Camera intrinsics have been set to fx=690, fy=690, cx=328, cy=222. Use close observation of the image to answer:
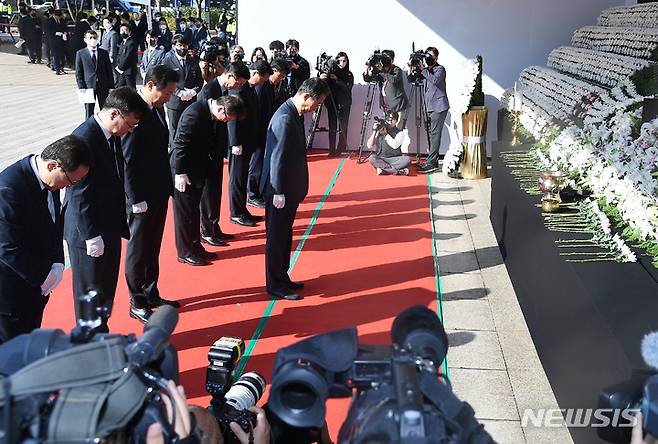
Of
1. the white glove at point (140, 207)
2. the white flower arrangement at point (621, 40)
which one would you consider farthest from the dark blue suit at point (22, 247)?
the white flower arrangement at point (621, 40)

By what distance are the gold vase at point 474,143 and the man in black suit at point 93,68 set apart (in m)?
6.21

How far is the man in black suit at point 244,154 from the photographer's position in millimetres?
7961

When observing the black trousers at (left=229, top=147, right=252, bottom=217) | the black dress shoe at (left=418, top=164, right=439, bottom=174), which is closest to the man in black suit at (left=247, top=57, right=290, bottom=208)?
the black trousers at (left=229, top=147, right=252, bottom=217)

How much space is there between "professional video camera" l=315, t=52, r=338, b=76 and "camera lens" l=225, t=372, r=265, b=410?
902 centimetres

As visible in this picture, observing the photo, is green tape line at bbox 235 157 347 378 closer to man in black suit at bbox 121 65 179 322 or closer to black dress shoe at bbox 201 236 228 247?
black dress shoe at bbox 201 236 228 247

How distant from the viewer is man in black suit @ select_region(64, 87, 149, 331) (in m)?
4.39

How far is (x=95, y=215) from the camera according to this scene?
174 inches

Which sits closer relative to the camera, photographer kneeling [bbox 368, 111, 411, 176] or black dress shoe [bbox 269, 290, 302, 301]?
black dress shoe [bbox 269, 290, 302, 301]

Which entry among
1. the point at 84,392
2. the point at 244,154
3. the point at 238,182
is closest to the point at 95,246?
the point at 84,392

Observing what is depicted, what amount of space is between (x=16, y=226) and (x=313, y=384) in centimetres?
266

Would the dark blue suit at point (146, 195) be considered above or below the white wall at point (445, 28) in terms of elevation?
below

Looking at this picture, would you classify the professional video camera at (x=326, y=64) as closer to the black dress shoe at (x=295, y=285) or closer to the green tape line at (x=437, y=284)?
the green tape line at (x=437, y=284)

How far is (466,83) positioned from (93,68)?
650 centimetres

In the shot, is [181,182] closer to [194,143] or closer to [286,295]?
[194,143]
